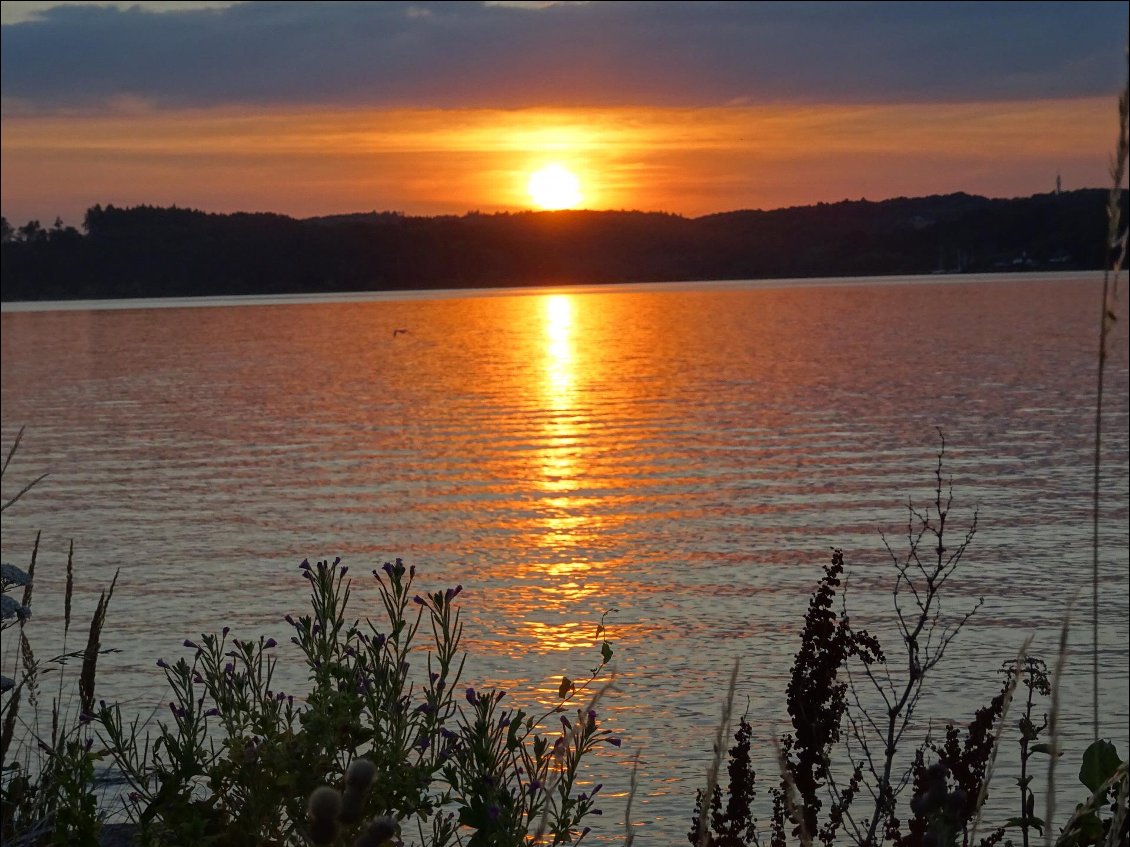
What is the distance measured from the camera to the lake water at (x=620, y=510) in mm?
12172

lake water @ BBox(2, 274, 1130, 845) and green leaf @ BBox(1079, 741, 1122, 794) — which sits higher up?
green leaf @ BBox(1079, 741, 1122, 794)

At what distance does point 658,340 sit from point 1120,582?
65.7 meters

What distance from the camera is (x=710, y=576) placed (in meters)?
16.2

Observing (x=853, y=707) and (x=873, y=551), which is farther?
(x=873, y=551)

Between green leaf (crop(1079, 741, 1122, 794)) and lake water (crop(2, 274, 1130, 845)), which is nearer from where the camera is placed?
green leaf (crop(1079, 741, 1122, 794))

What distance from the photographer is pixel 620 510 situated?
846 inches

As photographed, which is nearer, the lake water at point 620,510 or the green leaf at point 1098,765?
the green leaf at point 1098,765

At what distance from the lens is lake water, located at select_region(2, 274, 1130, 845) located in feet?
39.9

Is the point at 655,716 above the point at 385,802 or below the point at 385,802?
below

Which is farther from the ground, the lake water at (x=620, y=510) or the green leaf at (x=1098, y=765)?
the green leaf at (x=1098, y=765)

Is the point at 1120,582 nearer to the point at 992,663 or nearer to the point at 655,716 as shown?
the point at 992,663

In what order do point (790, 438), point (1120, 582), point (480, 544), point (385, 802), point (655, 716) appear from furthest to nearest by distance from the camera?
point (790, 438)
point (480, 544)
point (1120, 582)
point (655, 716)
point (385, 802)

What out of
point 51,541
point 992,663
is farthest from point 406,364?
point 992,663

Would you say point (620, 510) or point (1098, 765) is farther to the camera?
point (620, 510)
